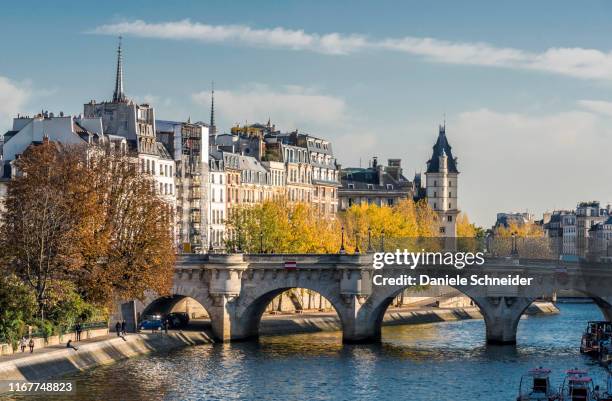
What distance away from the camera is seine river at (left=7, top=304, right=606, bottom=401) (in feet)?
298

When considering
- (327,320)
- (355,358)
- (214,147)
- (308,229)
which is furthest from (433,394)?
(214,147)

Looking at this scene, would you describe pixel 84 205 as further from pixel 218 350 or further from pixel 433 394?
pixel 433 394

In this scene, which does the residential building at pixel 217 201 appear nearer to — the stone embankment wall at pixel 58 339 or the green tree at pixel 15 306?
the stone embankment wall at pixel 58 339

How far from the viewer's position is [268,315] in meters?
140

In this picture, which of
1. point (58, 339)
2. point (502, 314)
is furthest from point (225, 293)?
point (58, 339)

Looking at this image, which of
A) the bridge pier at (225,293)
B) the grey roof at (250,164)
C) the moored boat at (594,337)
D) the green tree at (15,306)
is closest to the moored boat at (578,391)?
the moored boat at (594,337)

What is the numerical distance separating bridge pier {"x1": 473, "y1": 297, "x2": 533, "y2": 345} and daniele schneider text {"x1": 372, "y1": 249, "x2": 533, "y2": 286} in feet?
4.18

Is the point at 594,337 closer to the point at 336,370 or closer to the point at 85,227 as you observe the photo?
the point at 336,370

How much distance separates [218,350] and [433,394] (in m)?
26.8

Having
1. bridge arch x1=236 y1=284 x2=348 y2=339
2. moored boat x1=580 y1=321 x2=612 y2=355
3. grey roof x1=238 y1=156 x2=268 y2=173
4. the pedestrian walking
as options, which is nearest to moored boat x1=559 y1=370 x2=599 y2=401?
moored boat x1=580 y1=321 x2=612 y2=355

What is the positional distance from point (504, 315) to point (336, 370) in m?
21.1

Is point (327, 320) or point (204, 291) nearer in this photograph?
point (204, 291)

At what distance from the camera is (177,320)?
12762 cm

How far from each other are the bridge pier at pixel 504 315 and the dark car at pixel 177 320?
2499 centimetres
